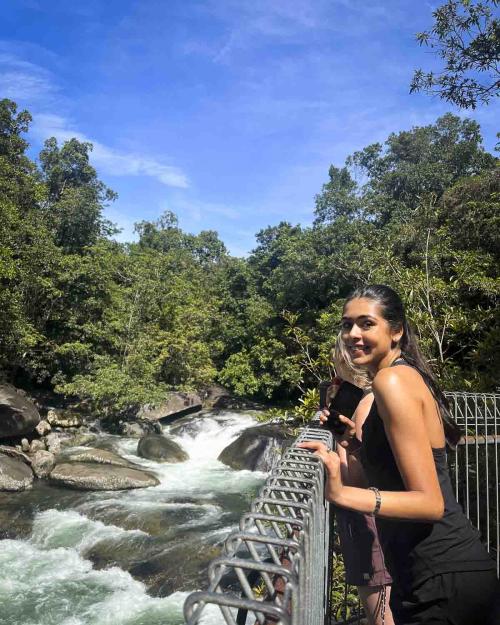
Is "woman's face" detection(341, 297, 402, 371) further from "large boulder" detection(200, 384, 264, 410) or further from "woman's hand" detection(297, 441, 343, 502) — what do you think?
"large boulder" detection(200, 384, 264, 410)

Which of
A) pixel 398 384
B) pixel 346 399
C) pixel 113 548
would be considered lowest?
pixel 113 548

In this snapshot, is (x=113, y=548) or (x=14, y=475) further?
(x=14, y=475)

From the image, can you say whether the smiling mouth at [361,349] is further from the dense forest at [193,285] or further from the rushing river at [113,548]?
the dense forest at [193,285]

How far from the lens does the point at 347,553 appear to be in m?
2.37

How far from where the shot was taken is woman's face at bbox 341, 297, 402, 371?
195 centimetres

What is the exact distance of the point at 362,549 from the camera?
91.7 inches

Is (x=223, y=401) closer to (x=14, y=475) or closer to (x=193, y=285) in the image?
(x=193, y=285)

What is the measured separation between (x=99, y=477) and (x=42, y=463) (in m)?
2.16

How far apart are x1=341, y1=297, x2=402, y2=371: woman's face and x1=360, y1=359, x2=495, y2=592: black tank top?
27 centimetres

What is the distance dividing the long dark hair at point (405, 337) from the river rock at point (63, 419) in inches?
672

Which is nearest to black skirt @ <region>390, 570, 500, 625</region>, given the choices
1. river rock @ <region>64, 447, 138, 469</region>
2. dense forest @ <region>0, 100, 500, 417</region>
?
dense forest @ <region>0, 100, 500, 417</region>

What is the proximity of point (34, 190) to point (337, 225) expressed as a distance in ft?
40.9

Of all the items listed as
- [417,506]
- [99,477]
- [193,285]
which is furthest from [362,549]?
[193,285]

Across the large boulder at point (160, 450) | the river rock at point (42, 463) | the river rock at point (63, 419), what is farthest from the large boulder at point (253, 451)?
the river rock at point (63, 419)
